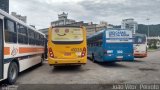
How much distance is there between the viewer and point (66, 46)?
16.3 m

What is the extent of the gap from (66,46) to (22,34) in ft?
9.77

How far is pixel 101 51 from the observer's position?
20.6 m

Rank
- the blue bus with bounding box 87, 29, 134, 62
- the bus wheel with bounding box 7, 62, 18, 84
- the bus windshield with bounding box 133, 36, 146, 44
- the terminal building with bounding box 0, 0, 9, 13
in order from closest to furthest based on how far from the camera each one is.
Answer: the bus wheel with bounding box 7, 62, 18, 84, the blue bus with bounding box 87, 29, 134, 62, the bus windshield with bounding box 133, 36, 146, 44, the terminal building with bounding box 0, 0, 9, 13

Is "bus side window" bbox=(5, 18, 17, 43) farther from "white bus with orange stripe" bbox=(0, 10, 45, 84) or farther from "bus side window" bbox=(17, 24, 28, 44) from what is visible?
"bus side window" bbox=(17, 24, 28, 44)

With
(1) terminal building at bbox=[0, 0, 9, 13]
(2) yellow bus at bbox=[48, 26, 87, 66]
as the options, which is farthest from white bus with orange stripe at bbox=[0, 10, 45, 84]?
(1) terminal building at bbox=[0, 0, 9, 13]

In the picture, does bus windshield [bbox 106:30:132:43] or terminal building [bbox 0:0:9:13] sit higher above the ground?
terminal building [bbox 0:0:9:13]

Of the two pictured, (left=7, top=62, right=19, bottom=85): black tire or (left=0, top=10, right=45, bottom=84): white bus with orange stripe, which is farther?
(left=7, top=62, right=19, bottom=85): black tire

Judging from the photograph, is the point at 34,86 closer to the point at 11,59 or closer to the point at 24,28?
the point at 11,59

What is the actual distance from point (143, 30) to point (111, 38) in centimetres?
9452

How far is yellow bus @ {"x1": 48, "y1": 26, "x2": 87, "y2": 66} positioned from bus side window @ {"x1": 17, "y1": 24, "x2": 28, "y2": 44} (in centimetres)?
167

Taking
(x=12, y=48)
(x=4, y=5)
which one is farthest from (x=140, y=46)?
(x=12, y=48)

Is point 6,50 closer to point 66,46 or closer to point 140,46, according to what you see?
point 66,46

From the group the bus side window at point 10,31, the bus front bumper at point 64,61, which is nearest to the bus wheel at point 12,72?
the bus side window at point 10,31

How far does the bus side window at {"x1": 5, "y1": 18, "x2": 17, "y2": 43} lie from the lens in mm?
11148
